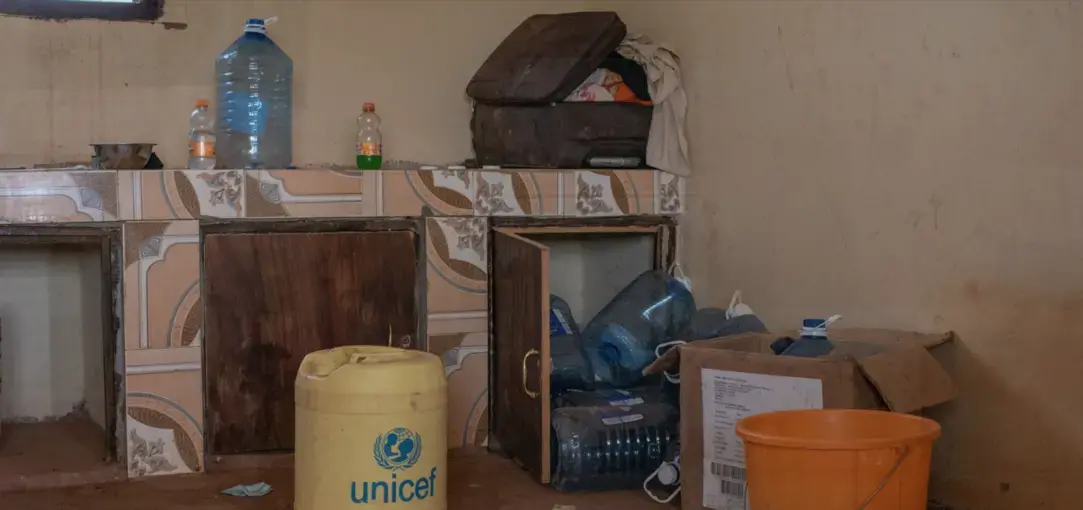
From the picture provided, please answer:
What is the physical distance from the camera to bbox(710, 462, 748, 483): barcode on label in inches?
81.0

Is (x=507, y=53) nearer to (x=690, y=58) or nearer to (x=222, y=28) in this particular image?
(x=690, y=58)

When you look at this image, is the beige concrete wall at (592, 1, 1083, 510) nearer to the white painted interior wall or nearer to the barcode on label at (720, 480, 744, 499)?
the barcode on label at (720, 480, 744, 499)

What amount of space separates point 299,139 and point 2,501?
1229 millimetres

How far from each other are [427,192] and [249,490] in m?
0.88

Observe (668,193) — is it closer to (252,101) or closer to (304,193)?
(304,193)

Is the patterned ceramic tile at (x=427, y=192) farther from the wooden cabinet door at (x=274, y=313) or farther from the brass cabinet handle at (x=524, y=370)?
the brass cabinet handle at (x=524, y=370)

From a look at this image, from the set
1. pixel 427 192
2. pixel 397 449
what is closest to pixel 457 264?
pixel 427 192

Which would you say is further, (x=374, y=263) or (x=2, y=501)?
(x=374, y=263)

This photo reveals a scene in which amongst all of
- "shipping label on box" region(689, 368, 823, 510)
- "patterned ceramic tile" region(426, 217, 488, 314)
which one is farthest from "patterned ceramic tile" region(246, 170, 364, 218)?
"shipping label on box" region(689, 368, 823, 510)

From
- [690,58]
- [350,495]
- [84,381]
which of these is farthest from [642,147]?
[84,381]

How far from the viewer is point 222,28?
2967mm

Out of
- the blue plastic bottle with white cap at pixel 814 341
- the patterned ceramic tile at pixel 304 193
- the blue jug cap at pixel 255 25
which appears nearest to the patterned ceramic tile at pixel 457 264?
the patterned ceramic tile at pixel 304 193

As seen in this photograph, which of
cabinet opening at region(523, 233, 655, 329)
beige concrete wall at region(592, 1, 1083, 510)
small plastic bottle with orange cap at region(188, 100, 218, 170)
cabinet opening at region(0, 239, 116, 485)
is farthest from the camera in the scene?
cabinet opening at region(523, 233, 655, 329)

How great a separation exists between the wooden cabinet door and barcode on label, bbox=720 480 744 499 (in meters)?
1.07
